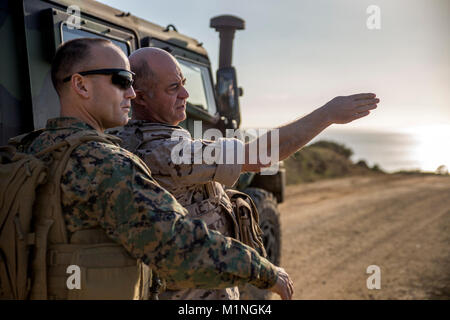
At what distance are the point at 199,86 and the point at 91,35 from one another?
59.1 inches

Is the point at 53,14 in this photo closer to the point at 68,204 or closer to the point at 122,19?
the point at 122,19

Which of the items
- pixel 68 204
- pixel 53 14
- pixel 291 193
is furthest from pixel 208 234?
pixel 291 193

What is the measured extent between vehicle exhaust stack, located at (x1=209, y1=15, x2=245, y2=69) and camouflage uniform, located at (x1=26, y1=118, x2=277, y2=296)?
3.49 meters

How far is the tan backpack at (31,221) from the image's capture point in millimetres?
1340

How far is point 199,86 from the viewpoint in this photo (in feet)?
15.0

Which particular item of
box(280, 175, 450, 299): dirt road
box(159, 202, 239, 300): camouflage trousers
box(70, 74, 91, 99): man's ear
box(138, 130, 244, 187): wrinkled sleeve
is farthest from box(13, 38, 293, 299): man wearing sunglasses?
box(280, 175, 450, 299): dirt road

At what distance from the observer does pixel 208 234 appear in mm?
1391

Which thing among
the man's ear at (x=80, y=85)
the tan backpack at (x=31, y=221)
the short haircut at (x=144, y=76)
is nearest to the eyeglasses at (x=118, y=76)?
the man's ear at (x=80, y=85)

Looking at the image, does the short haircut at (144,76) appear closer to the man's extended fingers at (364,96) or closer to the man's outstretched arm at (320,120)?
the man's outstretched arm at (320,120)

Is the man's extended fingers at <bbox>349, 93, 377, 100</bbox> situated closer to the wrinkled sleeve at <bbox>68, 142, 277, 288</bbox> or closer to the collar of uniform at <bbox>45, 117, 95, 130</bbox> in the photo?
the wrinkled sleeve at <bbox>68, 142, 277, 288</bbox>

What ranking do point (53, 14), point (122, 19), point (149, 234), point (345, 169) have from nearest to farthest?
1. point (149, 234)
2. point (53, 14)
3. point (122, 19)
4. point (345, 169)

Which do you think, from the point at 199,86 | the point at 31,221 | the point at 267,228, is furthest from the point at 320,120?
the point at 267,228

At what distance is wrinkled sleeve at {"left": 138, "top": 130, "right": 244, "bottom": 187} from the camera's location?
1752mm
